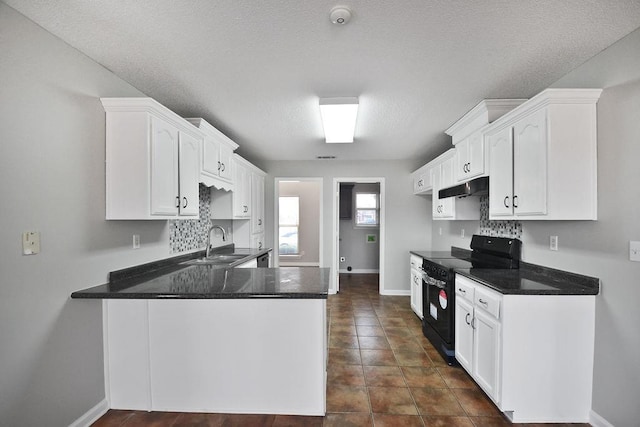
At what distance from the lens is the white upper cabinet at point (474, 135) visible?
248 cm

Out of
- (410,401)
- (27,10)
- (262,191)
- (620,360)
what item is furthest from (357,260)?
(27,10)

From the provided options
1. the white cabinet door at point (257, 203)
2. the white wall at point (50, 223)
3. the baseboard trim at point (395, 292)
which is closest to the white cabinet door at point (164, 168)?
the white wall at point (50, 223)

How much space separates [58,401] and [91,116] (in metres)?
1.71

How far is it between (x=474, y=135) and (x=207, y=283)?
107 inches

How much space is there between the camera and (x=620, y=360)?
5.41 ft

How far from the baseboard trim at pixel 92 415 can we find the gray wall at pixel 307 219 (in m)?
5.51

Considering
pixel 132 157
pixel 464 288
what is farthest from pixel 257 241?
pixel 464 288

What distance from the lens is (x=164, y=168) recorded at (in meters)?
2.10

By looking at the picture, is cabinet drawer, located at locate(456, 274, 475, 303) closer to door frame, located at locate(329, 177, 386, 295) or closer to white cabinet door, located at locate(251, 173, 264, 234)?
door frame, located at locate(329, 177, 386, 295)

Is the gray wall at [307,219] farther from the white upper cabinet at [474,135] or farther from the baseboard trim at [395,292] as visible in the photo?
the white upper cabinet at [474,135]

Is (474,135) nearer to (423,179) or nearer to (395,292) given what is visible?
(423,179)

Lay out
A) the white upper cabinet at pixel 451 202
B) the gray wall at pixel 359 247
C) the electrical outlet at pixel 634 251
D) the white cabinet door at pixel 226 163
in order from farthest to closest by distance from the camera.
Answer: the gray wall at pixel 359 247
the white upper cabinet at pixel 451 202
the white cabinet door at pixel 226 163
the electrical outlet at pixel 634 251

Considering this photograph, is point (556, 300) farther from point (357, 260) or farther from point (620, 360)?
point (357, 260)

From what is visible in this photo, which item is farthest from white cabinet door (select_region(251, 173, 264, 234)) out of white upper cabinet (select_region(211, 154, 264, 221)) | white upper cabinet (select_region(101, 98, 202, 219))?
white upper cabinet (select_region(101, 98, 202, 219))
